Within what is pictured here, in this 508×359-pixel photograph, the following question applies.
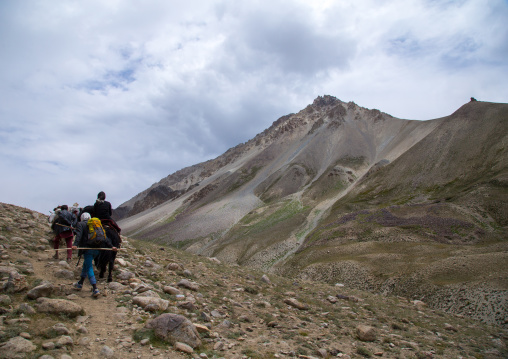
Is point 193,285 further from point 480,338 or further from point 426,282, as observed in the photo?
point 426,282

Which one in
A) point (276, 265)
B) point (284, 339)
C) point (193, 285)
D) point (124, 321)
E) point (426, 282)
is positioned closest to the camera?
point (124, 321)

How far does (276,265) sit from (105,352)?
46.9 metres

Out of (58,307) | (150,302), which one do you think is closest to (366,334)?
(150,302)

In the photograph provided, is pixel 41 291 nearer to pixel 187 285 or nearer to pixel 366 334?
pixel 187 285

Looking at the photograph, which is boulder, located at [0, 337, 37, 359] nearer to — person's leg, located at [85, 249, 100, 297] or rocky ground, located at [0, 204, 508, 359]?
rocky ground, located at [0, 204, 508, 359]

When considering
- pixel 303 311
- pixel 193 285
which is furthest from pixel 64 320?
pixel 303 311

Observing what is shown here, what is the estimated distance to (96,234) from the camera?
1127 centimetres

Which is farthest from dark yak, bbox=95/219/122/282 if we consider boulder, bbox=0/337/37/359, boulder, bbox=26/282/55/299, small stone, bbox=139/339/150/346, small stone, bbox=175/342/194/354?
small stone, bbox=175/342/194/354

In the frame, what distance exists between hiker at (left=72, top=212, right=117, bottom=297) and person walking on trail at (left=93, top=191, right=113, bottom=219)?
0.77 metres

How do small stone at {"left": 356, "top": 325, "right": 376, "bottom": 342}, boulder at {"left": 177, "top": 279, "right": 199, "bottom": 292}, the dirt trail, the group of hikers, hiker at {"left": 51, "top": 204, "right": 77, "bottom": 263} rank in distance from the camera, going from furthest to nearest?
hiker at {"left": 51, "top": 204, "right": 77, "bottom": 263}, boulder at {"left": 177, "top": 279, "right": 199, "bottom": 292}, small stone at {"left": 356, "top": 325, "right": 376, "bottom": 342}, the group of hikers, the dirt trail

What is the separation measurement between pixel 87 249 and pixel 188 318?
14.4 feet

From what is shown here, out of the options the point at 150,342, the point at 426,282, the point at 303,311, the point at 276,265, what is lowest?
the point at 276,265

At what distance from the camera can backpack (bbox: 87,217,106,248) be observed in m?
11.1

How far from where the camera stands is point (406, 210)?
181ft
